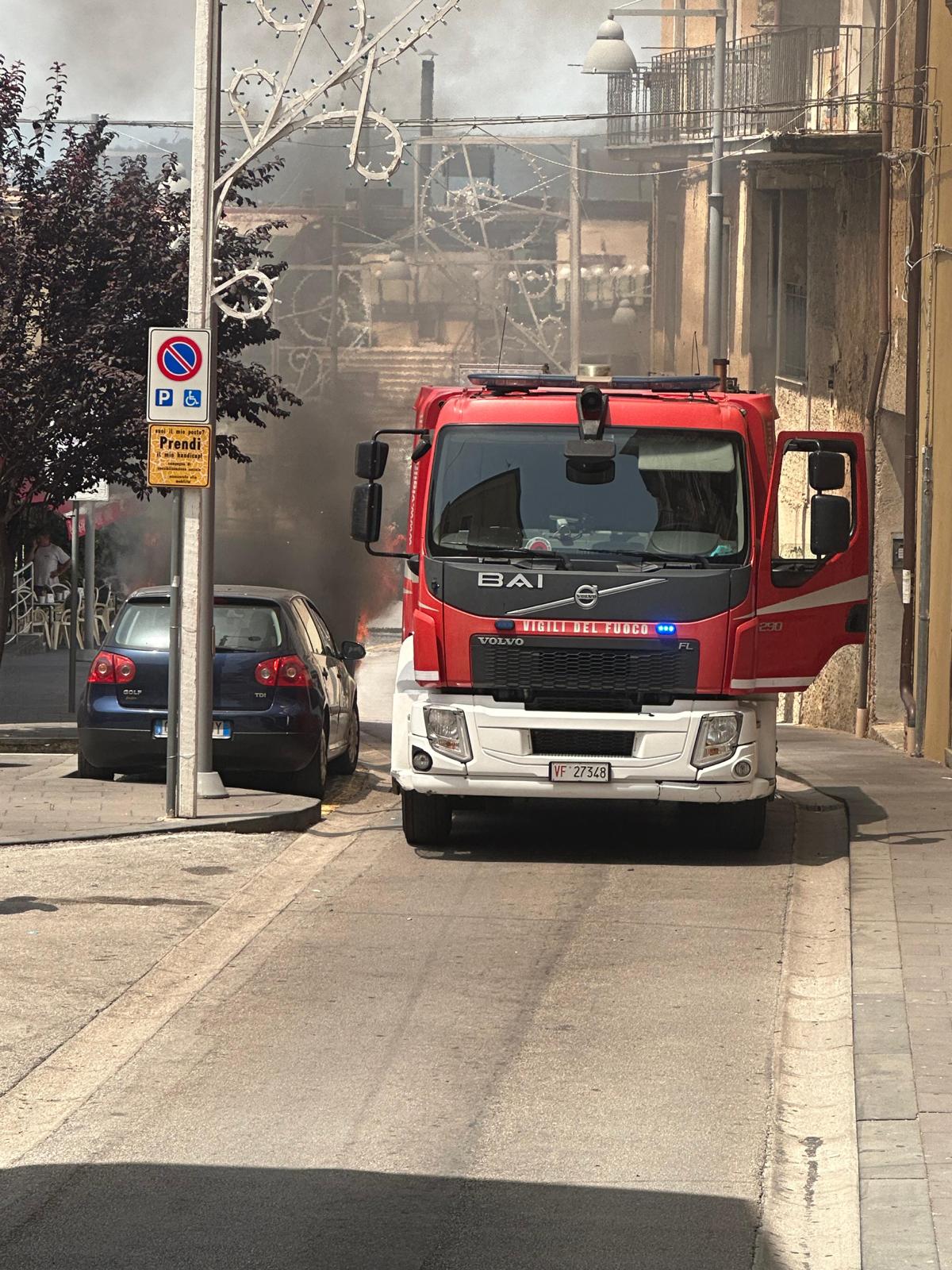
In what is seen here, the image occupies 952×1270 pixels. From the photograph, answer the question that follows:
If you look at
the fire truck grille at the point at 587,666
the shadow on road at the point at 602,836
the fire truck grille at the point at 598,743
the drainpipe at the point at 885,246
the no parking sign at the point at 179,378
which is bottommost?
the shadow on road at the point at 602,836

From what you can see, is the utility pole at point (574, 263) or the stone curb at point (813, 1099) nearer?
the stone curb at point (813, 1099)

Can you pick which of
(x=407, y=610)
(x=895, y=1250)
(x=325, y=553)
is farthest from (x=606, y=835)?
(x=325, y=553)

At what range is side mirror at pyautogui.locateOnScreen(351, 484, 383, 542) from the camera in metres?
12.2

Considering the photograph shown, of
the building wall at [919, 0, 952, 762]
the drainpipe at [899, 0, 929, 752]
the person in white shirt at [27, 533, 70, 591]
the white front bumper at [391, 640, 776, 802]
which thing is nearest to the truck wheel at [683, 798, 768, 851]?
the white front bumper at [391, 640, 776, 802]

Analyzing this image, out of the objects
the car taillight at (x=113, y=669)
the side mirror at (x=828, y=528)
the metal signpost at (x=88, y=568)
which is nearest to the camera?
the side mirror at (x=828, y=528)

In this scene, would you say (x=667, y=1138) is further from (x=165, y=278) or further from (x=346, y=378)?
(x=346, y=378)

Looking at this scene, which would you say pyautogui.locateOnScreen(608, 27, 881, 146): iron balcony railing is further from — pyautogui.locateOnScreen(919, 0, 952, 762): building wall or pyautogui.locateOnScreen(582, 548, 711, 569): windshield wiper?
pyautogui.locateOnScreen(582, 548, 711, 569): windshield wiper

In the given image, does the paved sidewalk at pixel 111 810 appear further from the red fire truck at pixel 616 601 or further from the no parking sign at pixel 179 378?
the no parking sign at pixel 179 378

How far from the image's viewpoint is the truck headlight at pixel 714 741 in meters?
11.2

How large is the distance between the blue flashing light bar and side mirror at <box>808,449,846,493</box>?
88cm

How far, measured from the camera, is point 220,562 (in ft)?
142

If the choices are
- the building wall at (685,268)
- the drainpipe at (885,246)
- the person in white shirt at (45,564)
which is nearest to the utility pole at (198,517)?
the drainpipe at (885,246)

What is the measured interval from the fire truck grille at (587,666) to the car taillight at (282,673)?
2.72 metres

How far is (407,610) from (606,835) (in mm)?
1948
